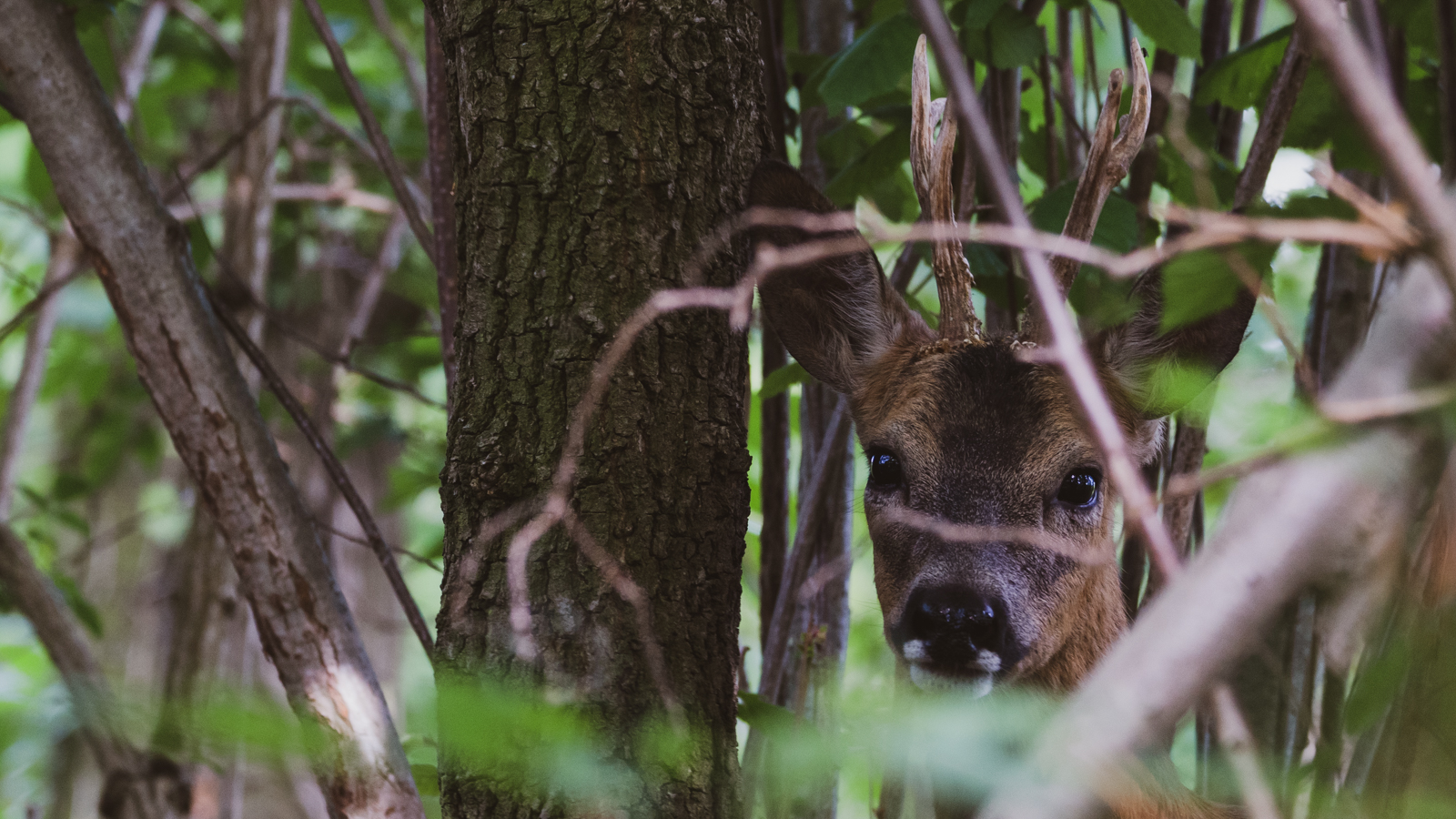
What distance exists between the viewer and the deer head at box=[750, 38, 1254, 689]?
2439 millimetres

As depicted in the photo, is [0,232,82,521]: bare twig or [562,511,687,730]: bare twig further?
[0,232,82,521]: bare twig

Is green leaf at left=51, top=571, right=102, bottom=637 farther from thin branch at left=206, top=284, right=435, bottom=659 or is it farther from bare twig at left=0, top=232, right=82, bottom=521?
thin branch at left=206, top=284, right=435, bottom=659

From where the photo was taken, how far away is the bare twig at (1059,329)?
0.95 m

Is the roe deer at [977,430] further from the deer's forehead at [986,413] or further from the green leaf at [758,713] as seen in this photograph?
the green leaf at [758,713]

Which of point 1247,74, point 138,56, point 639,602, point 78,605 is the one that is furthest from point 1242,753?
point 138,56

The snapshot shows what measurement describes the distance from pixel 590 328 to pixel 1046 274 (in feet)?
3.44

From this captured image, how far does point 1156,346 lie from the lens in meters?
3.02

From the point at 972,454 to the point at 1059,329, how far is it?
1.76m

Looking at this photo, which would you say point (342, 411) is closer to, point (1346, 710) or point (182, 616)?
point (182, 616)

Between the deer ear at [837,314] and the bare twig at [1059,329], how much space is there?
6.17ft

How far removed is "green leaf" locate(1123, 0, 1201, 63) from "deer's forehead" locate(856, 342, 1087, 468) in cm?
76

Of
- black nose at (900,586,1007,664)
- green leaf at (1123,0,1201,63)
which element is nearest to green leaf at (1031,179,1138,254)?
green leaf at (1123,0,1201,63)

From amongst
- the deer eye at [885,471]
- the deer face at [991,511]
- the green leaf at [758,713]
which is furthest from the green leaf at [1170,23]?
the green leaf at [758,713]

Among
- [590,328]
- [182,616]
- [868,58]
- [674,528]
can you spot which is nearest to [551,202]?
[590,328]
